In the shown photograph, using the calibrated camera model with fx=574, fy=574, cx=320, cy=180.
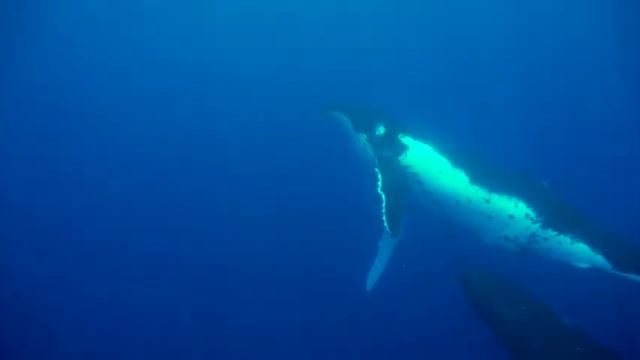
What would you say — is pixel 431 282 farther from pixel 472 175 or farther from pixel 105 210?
pixel 105 210

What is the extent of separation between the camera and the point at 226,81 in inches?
597

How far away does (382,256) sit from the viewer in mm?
9227

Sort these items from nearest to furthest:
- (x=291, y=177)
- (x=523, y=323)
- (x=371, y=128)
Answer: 1. (x=523, y=323)
2. (x=371, y=128)
3. (x=291, y=177)

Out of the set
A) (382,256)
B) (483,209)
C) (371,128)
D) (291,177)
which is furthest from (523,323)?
(291,177)

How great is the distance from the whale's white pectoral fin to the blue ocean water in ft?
4.27

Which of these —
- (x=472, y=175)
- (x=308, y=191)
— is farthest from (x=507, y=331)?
(x=308, y=191)

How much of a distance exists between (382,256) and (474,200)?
1701 millimetres

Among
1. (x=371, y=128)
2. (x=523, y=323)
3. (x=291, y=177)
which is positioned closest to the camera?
(x=523, y=323)

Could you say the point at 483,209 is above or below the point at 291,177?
below

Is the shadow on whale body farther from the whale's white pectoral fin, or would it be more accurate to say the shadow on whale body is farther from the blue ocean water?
the whale's white pectoral fin

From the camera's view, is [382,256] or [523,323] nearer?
[523,323]

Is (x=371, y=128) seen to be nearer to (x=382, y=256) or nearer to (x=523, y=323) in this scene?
(x=382, y=256)

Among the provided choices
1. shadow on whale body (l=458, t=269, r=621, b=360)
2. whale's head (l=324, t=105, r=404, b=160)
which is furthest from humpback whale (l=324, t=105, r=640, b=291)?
shadow on whale body (l=458, t=269, r=621, b=360)

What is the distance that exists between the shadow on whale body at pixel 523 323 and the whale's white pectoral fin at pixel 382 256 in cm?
135
